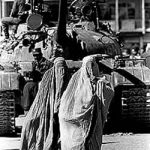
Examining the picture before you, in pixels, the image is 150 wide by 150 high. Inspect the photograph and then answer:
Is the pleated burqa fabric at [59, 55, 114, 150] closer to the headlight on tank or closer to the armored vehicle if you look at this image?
the armored vehicle

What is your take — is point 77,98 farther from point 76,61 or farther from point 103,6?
point 103,6

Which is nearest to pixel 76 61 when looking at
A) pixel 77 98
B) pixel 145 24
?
pixel 77 98

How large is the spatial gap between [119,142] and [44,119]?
347cm

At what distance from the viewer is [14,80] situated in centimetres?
1366

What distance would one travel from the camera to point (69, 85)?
928 centimetres

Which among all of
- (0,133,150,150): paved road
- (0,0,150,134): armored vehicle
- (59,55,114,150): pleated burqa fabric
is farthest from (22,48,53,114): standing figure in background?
(59,55,114,150): pleated burqa fabric

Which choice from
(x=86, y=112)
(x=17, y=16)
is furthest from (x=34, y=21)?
(x=86, y=112)

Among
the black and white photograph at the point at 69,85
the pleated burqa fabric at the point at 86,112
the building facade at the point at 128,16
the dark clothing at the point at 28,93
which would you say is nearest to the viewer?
the pleated burqa fabric at the point at 86,112

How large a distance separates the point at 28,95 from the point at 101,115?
185 inches

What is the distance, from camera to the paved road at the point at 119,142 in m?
12.4

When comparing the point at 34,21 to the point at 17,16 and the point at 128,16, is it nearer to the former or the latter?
the point at 17,16

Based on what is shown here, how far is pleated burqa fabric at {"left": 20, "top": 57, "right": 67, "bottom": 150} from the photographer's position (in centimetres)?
989

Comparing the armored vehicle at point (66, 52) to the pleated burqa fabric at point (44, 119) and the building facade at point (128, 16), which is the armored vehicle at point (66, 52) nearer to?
the pleated burqa fabric at point (44, 119)

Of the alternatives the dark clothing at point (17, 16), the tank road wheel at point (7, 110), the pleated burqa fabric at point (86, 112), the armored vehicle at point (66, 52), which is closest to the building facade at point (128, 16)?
the dark clothing at point (17, 16)
